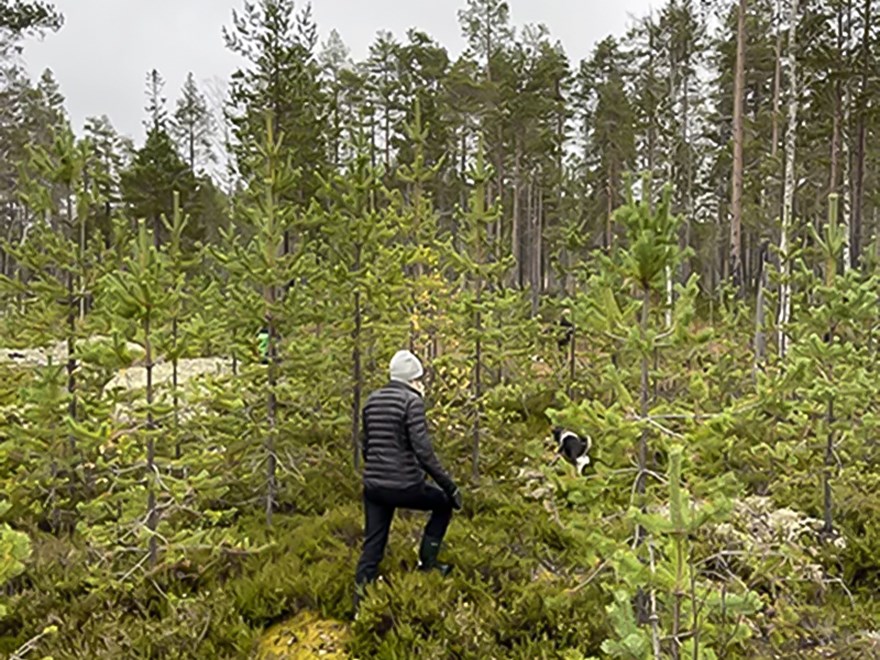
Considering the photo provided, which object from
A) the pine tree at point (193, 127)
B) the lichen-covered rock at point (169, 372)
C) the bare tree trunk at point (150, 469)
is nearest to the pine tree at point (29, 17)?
the lichen-covered rock at point (169, 372)

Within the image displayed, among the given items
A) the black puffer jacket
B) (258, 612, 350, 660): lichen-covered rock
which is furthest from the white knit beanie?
(258, 612, 350, 660): lichen-covered rock

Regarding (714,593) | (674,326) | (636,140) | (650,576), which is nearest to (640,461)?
(674,326)

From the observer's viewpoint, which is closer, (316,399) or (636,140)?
(316,399)

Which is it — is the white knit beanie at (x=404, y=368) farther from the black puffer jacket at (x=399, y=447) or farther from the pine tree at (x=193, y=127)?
the pine tree at (x=193, y=127)

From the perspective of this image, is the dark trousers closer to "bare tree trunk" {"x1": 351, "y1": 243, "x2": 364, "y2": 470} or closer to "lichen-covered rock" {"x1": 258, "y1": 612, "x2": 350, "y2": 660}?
"lichen-covered rock" {"x1": 258, "y1": 612, "x2": 350, "y2": 660}

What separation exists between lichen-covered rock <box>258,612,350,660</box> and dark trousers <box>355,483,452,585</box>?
0.51 meters

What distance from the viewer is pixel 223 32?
17062 mm

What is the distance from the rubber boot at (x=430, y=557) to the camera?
20.8 feet

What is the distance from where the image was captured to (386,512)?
19.6 feet

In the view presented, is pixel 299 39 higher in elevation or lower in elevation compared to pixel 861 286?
higher

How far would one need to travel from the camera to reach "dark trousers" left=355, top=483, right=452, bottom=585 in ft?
19.0

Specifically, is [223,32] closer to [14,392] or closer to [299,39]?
[299,39]

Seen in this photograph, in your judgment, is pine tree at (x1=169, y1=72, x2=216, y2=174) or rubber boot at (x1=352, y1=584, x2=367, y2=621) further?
pine tree at (x1=169, y1=72, x2=216, y2=174)

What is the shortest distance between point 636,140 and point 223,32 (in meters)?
20.5
